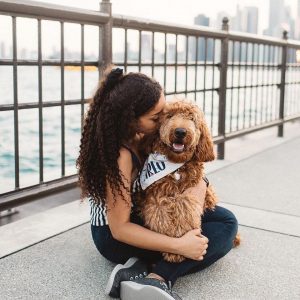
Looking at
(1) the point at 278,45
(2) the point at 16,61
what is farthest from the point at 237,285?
(1) the point at 278,45

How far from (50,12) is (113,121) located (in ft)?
3.72

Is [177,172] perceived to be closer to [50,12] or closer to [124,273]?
[124,273]

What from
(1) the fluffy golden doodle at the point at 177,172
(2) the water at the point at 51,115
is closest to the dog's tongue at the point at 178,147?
(1) the fluffy golden doodle at the point at 177,172

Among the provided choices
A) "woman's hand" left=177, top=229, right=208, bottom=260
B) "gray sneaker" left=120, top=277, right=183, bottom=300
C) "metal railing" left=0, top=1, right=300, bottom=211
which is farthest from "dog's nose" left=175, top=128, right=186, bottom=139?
"metal railing" left=0, top=1, right=300, bottom=211

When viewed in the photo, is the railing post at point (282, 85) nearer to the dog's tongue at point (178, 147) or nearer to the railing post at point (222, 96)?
the railing post at point (222, 96)

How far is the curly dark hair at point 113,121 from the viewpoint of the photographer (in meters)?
2.20

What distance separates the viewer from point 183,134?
2.11m

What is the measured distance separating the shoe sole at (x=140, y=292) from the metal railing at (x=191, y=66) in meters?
1.06

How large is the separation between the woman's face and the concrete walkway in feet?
2.35

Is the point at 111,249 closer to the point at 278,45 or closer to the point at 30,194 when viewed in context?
the point at 30,194

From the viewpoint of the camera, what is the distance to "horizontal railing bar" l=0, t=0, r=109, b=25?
9.09 feet

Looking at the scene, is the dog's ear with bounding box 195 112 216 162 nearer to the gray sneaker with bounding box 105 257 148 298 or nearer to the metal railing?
the gray sneaker with bounding box 105 257 148 298

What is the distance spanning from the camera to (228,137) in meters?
5.36

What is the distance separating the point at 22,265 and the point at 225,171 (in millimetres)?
2660
